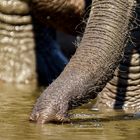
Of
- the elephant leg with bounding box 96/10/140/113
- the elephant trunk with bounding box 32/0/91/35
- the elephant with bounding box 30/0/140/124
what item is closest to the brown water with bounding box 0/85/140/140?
the elephant with bounding box 30/0/140/124

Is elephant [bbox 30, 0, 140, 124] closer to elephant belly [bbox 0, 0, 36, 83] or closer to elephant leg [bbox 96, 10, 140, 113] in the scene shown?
elephant leg [bbox 96, 10, 140, 113]

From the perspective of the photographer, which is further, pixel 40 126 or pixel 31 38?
pixel 31 38

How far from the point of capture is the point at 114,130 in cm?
434

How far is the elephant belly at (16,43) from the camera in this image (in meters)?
7.48

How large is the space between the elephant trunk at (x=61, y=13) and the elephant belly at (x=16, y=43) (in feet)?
1.34

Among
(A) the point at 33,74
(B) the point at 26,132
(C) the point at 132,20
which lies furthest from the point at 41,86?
(B) the point at 26,132

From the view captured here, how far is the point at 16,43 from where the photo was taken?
763cm

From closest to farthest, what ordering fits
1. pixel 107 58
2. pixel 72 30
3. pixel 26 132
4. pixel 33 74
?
pixel 26 132
pixel 107 58
pixel 72 30
pixel 33 74

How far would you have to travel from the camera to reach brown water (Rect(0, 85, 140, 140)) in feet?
13.4

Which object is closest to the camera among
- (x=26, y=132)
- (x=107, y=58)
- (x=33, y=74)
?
(x=26, y=132)

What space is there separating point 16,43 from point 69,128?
3406 mm

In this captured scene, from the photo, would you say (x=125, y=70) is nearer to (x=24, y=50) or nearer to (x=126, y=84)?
(x=126, y=84)

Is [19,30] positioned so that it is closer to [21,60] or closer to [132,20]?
[21,60]

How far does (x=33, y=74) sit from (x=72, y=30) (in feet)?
2.31
